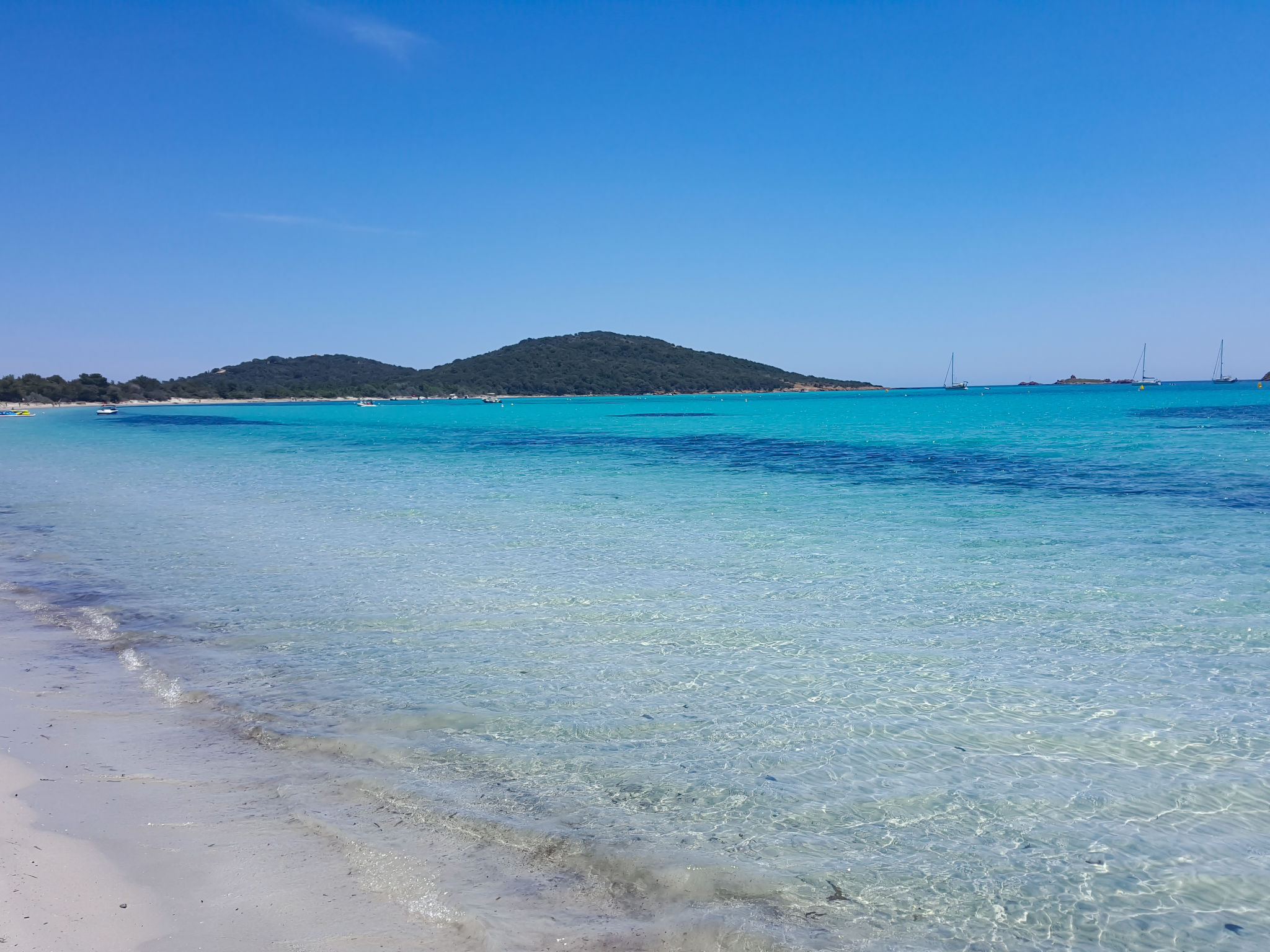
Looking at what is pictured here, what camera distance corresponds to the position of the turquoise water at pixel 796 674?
13.1ft

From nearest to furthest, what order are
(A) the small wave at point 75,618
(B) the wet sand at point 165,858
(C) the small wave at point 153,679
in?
(B) the wet sand at point 165,858 → (C) the small wave at point 153,679 → (A) the small wave at point 75,618

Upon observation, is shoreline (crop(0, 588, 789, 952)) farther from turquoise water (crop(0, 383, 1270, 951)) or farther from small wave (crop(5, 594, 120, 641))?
small wave (crop(5, 594, 120, 641))

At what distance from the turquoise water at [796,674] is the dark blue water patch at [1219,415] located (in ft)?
114

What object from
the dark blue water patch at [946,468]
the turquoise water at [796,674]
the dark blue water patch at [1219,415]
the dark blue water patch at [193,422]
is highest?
the dark blue water patch at [1219,415]

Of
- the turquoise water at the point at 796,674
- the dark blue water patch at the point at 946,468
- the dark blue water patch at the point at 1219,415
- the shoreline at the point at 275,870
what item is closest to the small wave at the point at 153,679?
the turquoise water at the point at 796,674

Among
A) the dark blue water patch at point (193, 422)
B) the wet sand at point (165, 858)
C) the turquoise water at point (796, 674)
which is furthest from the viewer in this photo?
the dark blue water patch at point (193, 422)

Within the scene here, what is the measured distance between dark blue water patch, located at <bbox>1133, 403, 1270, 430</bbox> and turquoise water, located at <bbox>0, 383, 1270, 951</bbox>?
1363 inches

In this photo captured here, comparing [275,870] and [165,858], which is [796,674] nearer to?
[275,870]

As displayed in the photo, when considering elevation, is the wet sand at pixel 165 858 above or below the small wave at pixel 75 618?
above

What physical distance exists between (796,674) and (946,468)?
2027 cm

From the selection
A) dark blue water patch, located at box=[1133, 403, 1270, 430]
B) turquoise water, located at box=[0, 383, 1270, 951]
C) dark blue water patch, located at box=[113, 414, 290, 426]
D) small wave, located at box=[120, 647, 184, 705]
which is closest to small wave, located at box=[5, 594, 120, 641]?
turquoise water, located at box=[0, 383, 1270, 951]

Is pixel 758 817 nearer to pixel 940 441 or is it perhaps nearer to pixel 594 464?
pixel 594 464

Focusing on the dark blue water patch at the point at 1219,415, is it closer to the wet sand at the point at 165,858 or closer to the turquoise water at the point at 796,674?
the turquoise water at the point at 796,674

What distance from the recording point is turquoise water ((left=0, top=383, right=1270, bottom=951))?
399 cm
